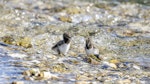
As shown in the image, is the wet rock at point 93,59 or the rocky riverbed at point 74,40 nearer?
the rocky riverbed at point 74,40

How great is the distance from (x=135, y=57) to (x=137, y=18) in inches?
268

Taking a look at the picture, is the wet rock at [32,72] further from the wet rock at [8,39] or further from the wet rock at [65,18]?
the wet rock at [65,18]

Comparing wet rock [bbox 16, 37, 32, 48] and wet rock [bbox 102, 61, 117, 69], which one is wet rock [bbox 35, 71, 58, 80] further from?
wet rock [bbox 16, 37, 32, 48]

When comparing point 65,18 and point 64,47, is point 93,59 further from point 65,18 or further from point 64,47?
point 65,18

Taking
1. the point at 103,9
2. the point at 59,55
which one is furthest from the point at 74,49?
the point at 103,9

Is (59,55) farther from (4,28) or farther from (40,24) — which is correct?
(40,24)

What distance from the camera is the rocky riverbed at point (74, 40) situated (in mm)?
9805

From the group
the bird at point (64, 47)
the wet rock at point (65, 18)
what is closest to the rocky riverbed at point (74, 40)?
the wet rock at point (65, 18)

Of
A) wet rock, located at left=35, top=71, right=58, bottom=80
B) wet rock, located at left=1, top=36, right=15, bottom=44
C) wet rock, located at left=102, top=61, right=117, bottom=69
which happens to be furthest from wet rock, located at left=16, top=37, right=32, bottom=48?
wet rock, located at left=35, top=71, right=58, bottom=80

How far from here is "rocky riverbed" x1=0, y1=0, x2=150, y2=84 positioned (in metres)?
9.80

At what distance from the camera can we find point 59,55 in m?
11.9

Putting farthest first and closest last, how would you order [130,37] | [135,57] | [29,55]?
[130,37], [135,57], [29,55]

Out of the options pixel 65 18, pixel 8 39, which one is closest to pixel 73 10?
pixel 65 18

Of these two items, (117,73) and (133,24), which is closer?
(117,73)
